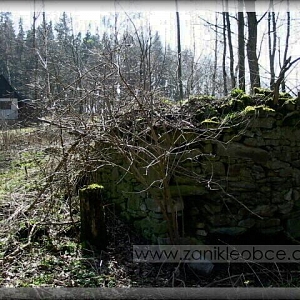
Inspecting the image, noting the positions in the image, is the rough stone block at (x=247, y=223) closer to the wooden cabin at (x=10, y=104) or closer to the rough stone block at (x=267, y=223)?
the rough stone block at (x=267, y=223)

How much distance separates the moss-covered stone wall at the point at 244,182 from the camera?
180 inches

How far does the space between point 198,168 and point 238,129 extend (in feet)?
2.31

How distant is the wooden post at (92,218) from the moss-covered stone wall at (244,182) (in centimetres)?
42

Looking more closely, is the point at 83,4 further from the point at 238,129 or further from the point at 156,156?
the point at 238,129

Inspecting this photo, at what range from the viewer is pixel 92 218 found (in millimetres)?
4625

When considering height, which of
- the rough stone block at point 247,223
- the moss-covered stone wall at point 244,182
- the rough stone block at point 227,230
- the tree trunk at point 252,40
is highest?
the tree trunk at point 252,40

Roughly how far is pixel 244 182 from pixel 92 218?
1978 millimetres

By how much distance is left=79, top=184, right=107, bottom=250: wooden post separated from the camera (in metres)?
4.60

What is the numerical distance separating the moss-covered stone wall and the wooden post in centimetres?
42

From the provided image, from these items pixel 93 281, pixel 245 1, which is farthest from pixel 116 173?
pixel 245 1

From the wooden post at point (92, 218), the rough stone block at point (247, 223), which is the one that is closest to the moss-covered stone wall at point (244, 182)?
the rough stone block at point (247, 223)

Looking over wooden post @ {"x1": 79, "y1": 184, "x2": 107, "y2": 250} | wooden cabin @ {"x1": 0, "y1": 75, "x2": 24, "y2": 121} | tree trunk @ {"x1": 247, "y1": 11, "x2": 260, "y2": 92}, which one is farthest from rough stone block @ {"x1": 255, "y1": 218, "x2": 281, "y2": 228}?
wooden cabin @ {"x1": 0, "y1": 75, "x2": 24, "y2": 121}

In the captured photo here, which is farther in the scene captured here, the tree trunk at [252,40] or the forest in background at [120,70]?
the tree trunk at [252,40]

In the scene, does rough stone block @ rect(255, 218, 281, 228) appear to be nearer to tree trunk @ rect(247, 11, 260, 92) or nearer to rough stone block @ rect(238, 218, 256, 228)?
rough stone block @ rect(238, 218, 256, 228)
